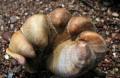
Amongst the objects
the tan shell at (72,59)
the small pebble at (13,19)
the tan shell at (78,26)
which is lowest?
the tan shell at (72,59)

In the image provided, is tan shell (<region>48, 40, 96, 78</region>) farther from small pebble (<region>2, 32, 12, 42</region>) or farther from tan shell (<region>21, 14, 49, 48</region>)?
small pebble (<region>2, 32, 12, 42</region>)

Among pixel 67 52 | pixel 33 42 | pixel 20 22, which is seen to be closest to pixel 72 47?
pixel 67 52

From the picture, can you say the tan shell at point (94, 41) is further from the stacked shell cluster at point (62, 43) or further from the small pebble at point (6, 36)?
the small pebble at point (6, 36)

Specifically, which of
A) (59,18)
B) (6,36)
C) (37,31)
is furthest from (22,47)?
(6,36)

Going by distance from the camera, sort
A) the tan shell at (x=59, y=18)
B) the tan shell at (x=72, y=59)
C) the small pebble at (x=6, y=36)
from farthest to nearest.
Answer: the small pebble at (x=6, y=36) → the tan shell at (x=59, y=18) → the tan shell at (x=72, y=59)

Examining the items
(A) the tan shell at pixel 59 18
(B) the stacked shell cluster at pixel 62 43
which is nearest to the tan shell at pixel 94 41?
(B) the stacked shell cluster at pixel 62 43

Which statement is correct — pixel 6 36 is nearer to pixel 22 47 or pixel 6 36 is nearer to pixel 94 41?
pixel 22 47
